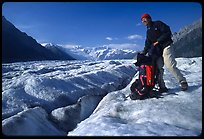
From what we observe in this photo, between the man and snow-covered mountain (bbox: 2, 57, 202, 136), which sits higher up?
the man

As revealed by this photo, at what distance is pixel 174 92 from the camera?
10094 mm

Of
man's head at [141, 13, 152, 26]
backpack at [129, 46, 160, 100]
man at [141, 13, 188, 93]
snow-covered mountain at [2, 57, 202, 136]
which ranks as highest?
man's head at [141, 13, 152, 26]

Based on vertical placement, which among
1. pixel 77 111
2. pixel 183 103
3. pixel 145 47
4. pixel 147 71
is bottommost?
pixel 77 111

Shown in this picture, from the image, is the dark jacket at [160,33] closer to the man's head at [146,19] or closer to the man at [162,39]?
the man at [162,39]

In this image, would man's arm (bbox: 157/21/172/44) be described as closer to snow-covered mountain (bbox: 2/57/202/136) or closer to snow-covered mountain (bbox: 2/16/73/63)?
snow-covered mountain (bbox: 2/57/202/136)

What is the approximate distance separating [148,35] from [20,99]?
734cm

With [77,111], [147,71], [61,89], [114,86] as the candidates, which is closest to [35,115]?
[77,111]

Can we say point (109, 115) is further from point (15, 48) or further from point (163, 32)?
point (15, 48)

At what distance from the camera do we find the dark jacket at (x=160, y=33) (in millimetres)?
9695

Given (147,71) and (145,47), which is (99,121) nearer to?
(147,71)

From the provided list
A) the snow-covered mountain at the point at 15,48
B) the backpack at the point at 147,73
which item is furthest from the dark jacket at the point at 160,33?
the snow-covered mountain at the point at 15,48

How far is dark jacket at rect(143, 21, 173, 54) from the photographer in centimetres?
970

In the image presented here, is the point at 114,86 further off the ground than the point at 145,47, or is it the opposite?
the point at 145,47

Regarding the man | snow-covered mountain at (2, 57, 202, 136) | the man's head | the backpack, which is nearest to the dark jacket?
the man
